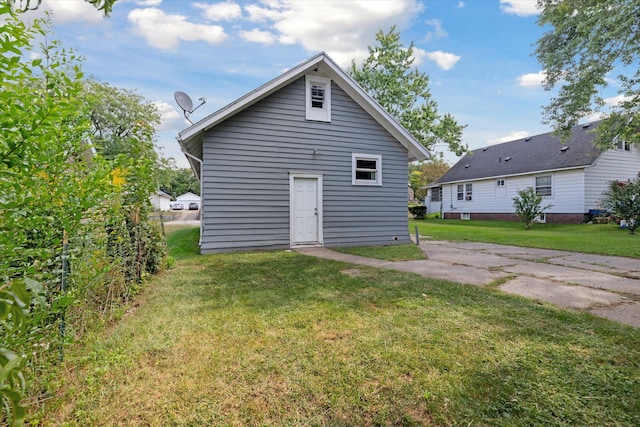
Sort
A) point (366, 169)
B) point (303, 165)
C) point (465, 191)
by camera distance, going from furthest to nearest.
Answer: point (465, 191) → point (366, 169) → point (303, 165)

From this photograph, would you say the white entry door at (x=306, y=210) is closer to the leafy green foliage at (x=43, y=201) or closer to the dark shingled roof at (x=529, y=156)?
the leafy green foliage at (x=43, y=201)

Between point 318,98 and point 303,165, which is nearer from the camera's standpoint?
point 303,165

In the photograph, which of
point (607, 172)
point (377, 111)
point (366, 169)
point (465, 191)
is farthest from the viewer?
point (465, 191)

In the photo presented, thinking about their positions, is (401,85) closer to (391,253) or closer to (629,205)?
(629,205)

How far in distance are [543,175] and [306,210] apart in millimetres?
17068

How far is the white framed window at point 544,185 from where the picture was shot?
18594 mm

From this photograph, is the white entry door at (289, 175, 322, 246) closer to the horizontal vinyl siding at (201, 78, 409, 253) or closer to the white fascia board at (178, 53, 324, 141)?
the horizontal vinyl siding at (201, 78, 409, 253)

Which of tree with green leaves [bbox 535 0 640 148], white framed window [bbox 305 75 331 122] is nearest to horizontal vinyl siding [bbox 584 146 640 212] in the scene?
tree with green leaves [bbox 535 0 640 148]

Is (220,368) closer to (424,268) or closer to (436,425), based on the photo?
(436,425)

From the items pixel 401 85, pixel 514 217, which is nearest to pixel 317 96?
pixel 401 85

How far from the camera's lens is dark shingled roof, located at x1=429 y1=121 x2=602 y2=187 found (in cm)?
1728

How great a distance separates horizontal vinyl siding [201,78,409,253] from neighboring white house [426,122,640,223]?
9.59 m

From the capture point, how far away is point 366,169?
403 inches

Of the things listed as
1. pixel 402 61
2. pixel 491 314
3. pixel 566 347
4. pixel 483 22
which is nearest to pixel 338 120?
pixel 483 22
